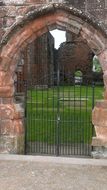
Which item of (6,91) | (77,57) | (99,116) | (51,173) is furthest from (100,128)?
(77,57)

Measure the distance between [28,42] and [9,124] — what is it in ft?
5.77

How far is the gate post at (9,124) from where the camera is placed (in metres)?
9.57

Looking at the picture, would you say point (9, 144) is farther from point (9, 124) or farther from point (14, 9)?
point (14, 9)

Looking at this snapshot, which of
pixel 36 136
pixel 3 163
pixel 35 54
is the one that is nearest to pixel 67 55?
pixel 35 54

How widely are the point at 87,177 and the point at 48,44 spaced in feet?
101

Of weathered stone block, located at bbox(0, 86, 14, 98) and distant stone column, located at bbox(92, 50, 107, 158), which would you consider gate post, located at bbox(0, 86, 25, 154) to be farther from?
distant stone column, located at bbox(92, 50, 107, 158)

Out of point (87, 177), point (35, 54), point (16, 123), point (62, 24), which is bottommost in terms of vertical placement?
point (87, 177)

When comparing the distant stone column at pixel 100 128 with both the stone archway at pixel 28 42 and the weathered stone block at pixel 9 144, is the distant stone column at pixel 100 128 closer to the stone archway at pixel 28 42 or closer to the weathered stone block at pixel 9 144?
the stone archway at pixel 28 42

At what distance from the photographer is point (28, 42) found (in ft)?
30.9

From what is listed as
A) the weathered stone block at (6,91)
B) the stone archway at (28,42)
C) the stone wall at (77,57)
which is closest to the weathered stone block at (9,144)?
the stone archway at (28,42)

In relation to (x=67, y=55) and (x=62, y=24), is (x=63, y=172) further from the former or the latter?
(x=67, y=55)

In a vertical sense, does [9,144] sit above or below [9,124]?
below

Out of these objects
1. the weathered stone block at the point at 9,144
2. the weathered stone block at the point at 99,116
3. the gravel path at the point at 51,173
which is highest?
the weathered stone block at the point at 99,116

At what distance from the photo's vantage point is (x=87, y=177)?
7703mm
